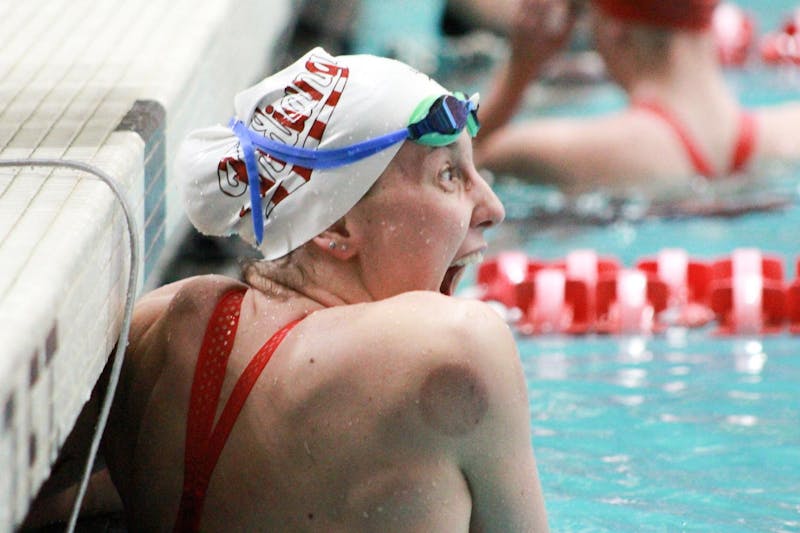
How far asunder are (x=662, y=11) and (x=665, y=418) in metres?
2.74

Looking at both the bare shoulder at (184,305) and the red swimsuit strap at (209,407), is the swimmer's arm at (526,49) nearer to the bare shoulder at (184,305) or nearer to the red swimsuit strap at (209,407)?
the bare shoulder at (184,305)

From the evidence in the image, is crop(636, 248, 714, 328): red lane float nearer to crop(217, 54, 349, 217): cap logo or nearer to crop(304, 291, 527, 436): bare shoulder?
crop(217, 54, 349, 217): cap logo

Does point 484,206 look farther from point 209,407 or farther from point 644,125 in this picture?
point 644,125

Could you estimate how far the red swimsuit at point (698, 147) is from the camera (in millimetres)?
6086

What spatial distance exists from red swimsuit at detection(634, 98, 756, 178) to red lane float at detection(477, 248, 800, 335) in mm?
1160

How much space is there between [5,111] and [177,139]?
1.64ft

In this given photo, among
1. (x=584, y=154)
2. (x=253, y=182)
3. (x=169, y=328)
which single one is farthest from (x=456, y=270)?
(x=584, y=154)

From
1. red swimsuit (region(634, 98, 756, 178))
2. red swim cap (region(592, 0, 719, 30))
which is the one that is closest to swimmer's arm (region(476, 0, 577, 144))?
red swim cap (region(592, 0, 719, 30))

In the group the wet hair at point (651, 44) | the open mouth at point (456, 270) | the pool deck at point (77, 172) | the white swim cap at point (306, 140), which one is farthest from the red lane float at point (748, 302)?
the white swim cap at point (306, 140)

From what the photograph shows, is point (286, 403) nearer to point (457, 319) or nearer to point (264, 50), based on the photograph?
point (457, 319)

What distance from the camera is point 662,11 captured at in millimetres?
6047

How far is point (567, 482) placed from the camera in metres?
3.26

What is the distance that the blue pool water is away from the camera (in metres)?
3.07

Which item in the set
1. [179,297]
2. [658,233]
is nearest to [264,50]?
[658,233]
